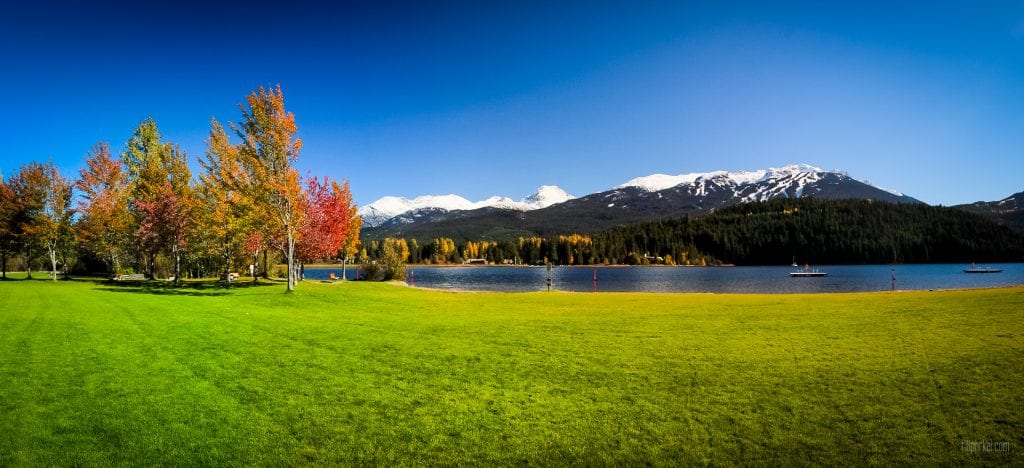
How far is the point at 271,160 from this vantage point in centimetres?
3688

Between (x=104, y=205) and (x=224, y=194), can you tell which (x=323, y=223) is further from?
(x=104, y=205)

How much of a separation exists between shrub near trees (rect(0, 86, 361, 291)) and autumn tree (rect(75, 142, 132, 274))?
96mm

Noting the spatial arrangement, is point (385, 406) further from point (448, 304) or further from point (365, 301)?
point (365, 301)

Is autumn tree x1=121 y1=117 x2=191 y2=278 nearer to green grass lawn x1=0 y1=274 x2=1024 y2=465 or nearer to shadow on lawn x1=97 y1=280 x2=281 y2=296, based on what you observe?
shadow on lawn x1=97 y1=280 x2=281 y2=296

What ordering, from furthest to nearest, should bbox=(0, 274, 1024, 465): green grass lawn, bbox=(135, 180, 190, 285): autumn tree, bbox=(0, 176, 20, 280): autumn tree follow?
bbox=(0, 176, 20, 280): autumn tree → bbox=(135, 180, 190, 285): autumn tree → bbox=(0, 274, 1024, 465): green grass lawn

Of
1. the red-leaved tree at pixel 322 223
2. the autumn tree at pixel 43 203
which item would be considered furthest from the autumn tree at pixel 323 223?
the autumn tree at pixel 43 203

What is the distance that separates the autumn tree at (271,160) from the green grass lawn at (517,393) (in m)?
18.9

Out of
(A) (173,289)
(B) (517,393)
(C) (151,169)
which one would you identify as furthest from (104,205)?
(B) (517,393)

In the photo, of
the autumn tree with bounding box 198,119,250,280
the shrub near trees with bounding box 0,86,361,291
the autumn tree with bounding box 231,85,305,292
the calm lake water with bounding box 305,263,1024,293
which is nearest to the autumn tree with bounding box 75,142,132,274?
the shrub near trees with bounding box 0,86,361,291

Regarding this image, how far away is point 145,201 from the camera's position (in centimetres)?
4769

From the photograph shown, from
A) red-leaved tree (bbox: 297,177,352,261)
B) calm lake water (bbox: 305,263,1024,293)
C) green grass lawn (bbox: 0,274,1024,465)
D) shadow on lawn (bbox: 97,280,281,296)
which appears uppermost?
red-leaved tree (bbox: 297,177,352,261)

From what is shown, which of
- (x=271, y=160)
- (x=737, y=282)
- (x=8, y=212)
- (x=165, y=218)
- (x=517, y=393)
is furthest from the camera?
(x=737, y=282)

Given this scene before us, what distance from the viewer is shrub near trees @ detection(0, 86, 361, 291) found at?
37.0m

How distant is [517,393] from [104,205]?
2269 inches
